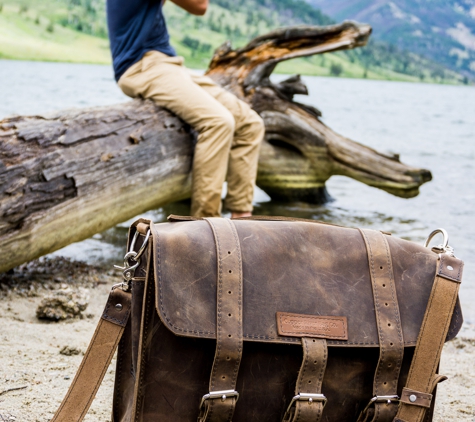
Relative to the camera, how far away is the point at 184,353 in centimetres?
194

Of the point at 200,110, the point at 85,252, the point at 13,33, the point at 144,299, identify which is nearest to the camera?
the point at 144,299

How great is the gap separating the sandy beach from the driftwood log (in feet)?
0.98

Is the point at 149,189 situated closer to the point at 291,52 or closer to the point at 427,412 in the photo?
the point at 291,52

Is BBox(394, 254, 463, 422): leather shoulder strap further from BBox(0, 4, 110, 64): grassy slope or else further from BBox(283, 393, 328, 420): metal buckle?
BBox(0, 4, 110, 64): grassy slope

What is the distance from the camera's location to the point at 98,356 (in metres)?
2.17

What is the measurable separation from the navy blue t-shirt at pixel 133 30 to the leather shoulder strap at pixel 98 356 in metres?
3.06

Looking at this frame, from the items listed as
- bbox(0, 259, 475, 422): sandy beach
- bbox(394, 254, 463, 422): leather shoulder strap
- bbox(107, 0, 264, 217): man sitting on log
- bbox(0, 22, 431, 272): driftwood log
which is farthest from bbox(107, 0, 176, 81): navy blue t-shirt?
bbox(394, 254, 463, 422): leather shoulder strap

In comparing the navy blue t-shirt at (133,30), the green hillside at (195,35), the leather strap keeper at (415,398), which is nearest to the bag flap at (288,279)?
the leather strap keeper at (415,398)

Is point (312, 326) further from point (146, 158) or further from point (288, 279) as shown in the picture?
point (146, 158)

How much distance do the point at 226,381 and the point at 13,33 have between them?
7774 cm

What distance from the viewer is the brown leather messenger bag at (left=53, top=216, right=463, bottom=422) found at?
1918 millimetres

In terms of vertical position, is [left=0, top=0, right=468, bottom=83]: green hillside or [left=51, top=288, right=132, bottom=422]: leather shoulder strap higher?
[left=51, top=288, right=132, bottom=422]: leather shoulder strap

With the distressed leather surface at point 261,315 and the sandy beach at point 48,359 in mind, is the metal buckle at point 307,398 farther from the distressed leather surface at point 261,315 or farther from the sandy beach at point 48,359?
the sandy beach at point 48,359

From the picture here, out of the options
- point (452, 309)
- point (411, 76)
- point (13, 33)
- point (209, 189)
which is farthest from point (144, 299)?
point (411, 76)
